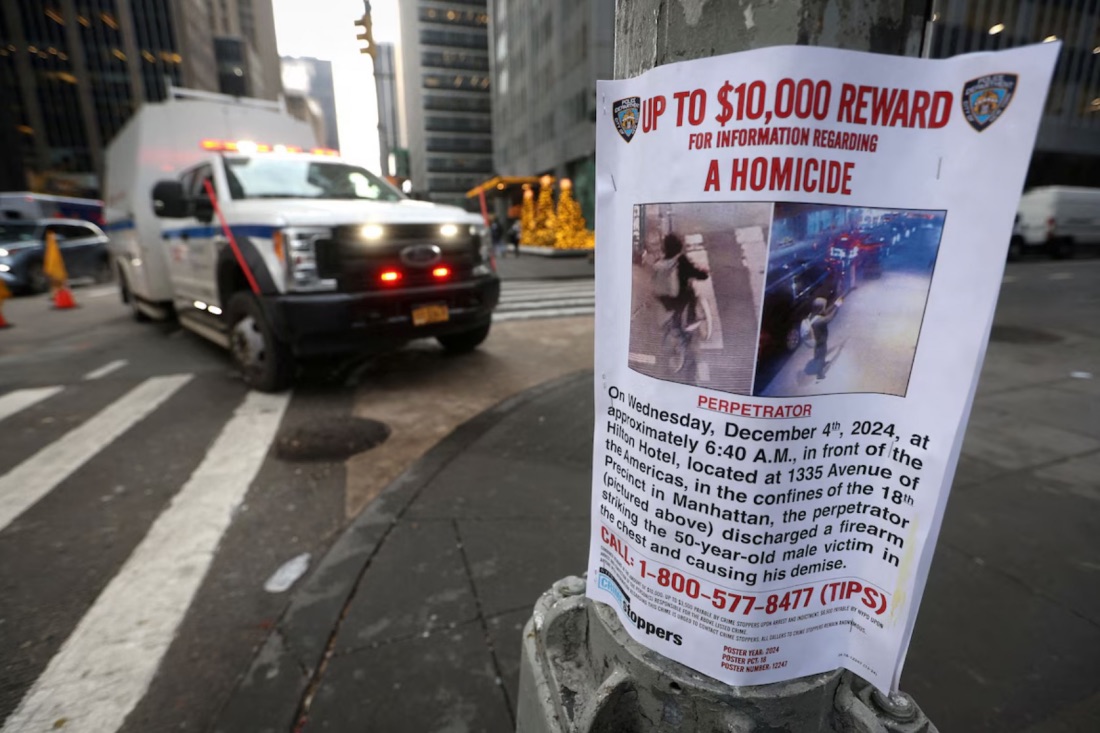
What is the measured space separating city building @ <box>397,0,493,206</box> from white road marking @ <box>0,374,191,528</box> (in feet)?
299

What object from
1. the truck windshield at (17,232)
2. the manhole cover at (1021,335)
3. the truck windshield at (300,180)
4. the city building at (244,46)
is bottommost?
the manhole cover at (1021,335)

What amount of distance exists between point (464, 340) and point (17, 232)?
1751cm

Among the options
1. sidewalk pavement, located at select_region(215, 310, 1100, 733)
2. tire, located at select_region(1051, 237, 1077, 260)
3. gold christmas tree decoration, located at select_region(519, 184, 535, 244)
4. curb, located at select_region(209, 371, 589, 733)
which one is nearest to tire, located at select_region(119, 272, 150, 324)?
sidewalk pavement, located at select_region(215, 310, 1100, 733)

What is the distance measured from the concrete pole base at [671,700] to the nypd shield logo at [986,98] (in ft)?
3.25

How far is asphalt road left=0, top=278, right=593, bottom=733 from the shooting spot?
2.17 meters

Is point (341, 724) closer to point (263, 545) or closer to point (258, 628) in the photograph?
point (258, 628)

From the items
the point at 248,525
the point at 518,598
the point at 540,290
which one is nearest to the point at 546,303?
the point at 540,290

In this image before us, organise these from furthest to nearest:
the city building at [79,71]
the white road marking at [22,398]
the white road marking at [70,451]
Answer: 1. the city building at [79,71]
2. the white road marking at [22,398]
3. the white road marking at [70,451]

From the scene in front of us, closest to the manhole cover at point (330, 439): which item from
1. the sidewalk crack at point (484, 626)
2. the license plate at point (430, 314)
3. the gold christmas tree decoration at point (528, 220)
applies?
the license plate at point (430, 314)

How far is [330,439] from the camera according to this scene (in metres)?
4.34

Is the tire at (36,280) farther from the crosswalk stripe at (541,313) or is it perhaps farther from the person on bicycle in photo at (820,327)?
the person on bicycle in photo at (820,327)

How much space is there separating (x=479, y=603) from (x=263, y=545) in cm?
135

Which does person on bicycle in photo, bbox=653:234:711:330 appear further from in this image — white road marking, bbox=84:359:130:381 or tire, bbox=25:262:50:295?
tire, bbox=25:262:50:295

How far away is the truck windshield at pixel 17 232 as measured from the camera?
15.8m
